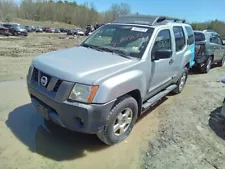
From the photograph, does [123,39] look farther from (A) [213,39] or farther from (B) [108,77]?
(A) [213,39]

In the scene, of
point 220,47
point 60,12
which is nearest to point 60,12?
point 60,12

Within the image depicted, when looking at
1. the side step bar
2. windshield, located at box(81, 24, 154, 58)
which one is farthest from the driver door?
windshield, located at box(81, 24, 154, 58)

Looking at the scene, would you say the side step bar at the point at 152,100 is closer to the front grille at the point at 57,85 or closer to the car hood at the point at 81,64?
the car hood at the point at 81,64

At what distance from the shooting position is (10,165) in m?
2.82

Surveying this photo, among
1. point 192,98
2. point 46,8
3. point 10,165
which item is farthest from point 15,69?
point 46,8

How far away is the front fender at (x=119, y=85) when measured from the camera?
274 centimetres

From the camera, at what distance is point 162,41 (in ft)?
14.0

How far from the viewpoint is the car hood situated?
9.15 ft

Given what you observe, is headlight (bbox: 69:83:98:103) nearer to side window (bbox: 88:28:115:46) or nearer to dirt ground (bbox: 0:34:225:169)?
dirt ground (bbox: 0:34:225:169)

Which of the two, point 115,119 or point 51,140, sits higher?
point 115,119

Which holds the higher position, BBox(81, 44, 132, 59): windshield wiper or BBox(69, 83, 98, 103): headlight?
BBox(81, 44, 132, 59): windshield wiper

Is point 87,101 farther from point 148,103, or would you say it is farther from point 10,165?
point 148,103

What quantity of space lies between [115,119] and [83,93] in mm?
713

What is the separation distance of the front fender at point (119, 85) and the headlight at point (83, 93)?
6 centimetres
